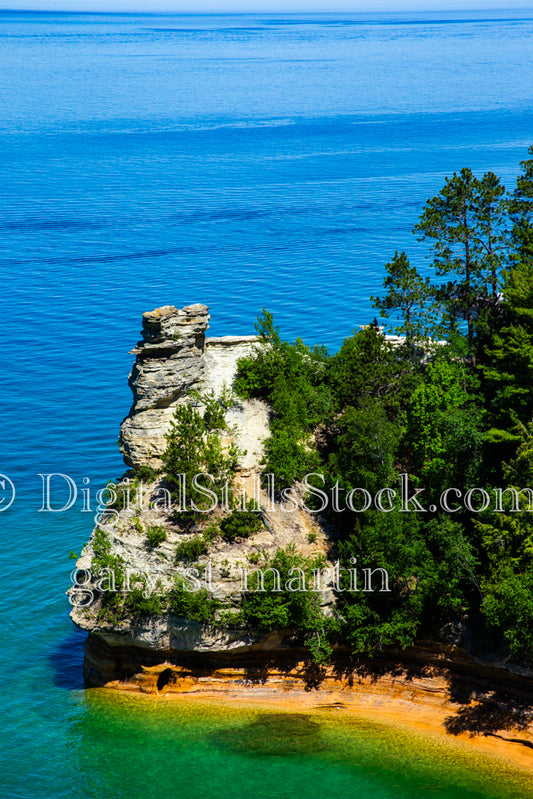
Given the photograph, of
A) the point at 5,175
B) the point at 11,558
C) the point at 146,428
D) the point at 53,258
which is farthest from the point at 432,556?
the point at 5,175

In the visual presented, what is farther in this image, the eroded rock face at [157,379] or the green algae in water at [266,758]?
the eroded rock face at [157,379]

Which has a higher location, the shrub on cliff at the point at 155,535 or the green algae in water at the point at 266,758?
the shrub on cliff at the point at 155,535

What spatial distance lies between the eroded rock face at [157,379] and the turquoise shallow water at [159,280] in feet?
40.9

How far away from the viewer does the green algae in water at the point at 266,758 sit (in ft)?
120

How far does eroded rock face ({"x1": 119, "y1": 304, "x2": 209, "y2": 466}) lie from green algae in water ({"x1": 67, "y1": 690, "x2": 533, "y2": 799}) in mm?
13980

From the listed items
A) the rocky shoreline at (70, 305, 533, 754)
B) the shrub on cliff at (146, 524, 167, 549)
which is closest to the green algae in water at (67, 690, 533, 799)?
the rocky shoreline at (70, 305, 533, 754)

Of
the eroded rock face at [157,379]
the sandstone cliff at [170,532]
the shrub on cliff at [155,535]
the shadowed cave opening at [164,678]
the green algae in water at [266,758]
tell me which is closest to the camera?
the green algae in water at [266,758]

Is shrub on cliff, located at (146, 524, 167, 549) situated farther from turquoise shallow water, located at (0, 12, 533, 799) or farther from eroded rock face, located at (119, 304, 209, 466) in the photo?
turquoise shallow water, located at (0, 12, 533, 799)

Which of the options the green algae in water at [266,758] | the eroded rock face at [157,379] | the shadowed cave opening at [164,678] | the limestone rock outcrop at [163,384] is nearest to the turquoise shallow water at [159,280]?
the green algae in water at [266,758]

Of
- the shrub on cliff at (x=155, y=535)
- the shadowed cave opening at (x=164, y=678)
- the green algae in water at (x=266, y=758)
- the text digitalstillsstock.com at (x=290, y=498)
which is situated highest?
the text digitalstillsstock.com at (x=290, y=498)

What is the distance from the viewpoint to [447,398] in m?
44.6

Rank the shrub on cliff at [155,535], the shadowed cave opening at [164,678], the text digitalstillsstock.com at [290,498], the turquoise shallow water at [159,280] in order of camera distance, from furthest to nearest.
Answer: the text digitalstillsstock.com at [290,498], the shadowed cave opening at [164,678], the shrub on cliff at [155,535], the turquoise shallow water at [159,280]

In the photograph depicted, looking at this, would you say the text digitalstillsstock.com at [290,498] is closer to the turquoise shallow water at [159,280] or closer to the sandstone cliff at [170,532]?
the sandstone cliff at [170,532]

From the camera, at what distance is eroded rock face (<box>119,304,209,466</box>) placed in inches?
1828
